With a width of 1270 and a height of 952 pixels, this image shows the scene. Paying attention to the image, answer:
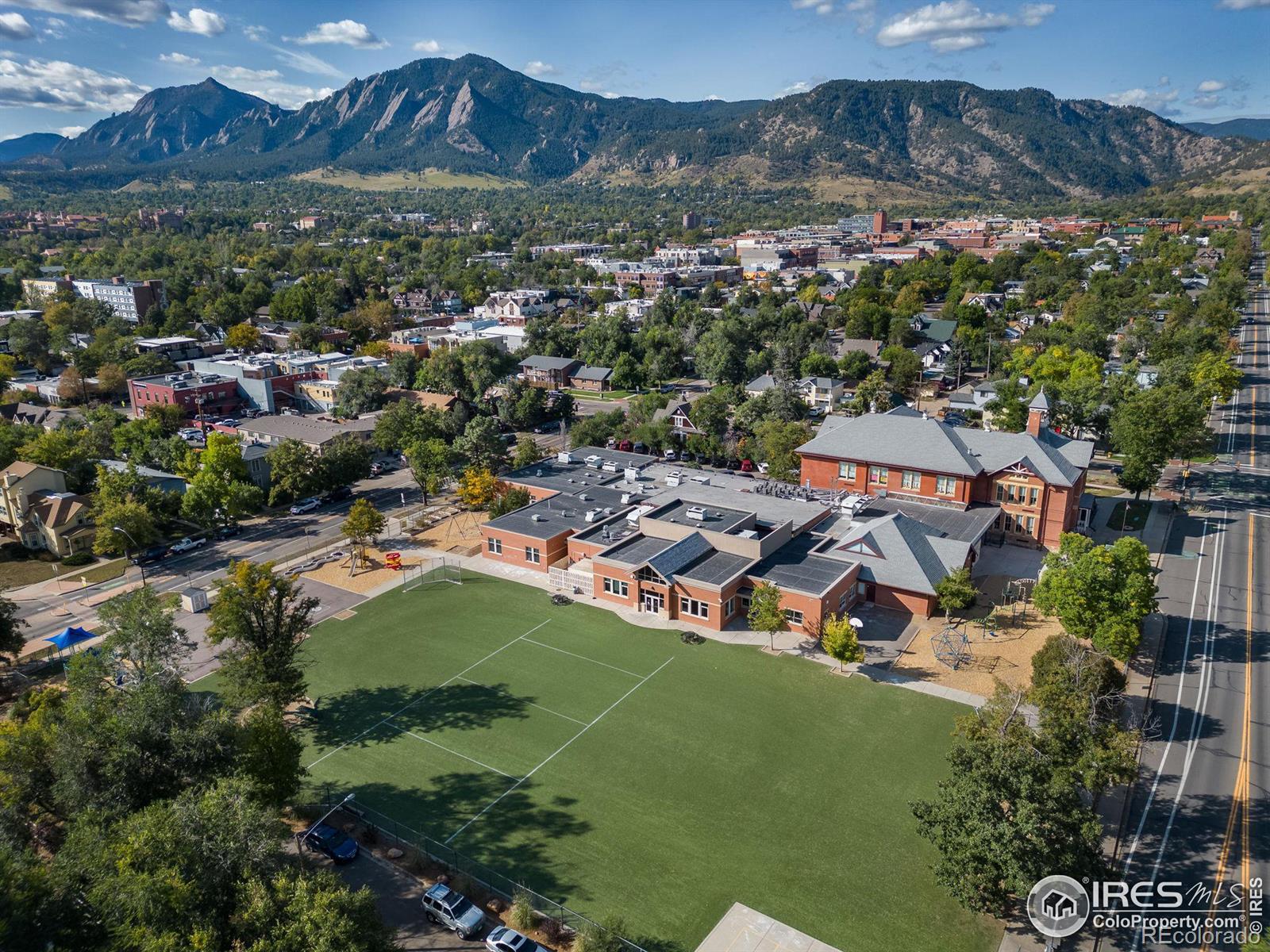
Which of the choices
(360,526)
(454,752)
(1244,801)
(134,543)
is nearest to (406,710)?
(454,752)

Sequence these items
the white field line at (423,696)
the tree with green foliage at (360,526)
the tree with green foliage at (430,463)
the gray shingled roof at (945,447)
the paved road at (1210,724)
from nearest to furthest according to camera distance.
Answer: the paved road at (1210,724), the white field line at (423,696), the tree with green foliage at (360,526), the gray shingled roof at (945,447), the tree with green foliage at (430,463)

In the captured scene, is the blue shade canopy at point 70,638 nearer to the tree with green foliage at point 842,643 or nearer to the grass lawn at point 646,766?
the grass lawn at point 646,766

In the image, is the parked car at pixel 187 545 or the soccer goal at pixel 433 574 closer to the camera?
the soccer goal at pixel 433 574

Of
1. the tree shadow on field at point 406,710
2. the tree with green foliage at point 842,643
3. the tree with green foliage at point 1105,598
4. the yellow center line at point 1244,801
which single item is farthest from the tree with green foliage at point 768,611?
the yellow center line at point 1244,801

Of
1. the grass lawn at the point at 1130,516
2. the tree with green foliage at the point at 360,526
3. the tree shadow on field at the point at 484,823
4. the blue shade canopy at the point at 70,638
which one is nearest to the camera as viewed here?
the tree shadow on field at the point at 484,823

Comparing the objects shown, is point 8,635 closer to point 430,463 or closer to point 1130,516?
point 430,463

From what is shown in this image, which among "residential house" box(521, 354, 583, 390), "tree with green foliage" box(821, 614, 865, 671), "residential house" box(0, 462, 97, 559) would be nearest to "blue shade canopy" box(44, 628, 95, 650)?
"residential house" box(0, 462, 97, 559)
